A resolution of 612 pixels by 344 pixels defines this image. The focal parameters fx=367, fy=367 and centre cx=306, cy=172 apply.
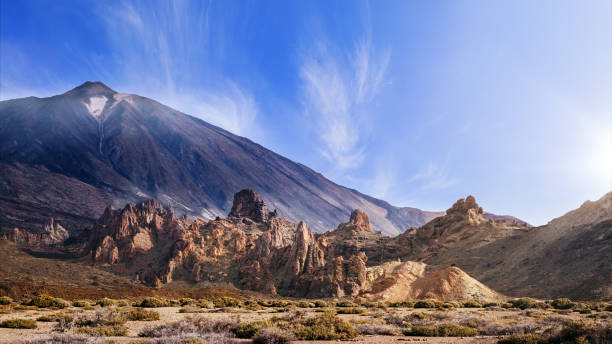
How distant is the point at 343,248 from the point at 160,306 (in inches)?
2940

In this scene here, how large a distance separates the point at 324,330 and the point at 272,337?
2464mm

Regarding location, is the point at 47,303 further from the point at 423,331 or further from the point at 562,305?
the point at 562,305

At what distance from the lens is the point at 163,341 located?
11180 mm

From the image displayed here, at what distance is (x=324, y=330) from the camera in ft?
44.4

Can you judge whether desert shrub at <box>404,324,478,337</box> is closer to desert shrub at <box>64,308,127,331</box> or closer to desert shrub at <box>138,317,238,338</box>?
desert shrub at <box>138,317,238,338</box>

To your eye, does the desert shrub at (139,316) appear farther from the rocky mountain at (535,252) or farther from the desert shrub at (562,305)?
the rocky mountain at (535,252)

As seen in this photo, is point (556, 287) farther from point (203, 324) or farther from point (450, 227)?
point (203, 324)

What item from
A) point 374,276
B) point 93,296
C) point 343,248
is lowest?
point 93,296

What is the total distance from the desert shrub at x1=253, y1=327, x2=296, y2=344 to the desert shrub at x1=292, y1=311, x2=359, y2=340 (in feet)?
3.72

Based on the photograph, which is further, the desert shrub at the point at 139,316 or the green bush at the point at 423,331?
the desert shrub at the point at 139,316

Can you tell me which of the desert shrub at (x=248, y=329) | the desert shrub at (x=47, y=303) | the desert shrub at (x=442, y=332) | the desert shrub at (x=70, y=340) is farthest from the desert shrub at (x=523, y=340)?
the desert shrub at (x=47, y=303)

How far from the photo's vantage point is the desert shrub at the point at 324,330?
43.2ft

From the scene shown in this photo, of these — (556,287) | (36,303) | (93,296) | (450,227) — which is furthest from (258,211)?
(36,303)

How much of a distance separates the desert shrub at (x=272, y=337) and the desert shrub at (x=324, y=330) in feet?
3.72
